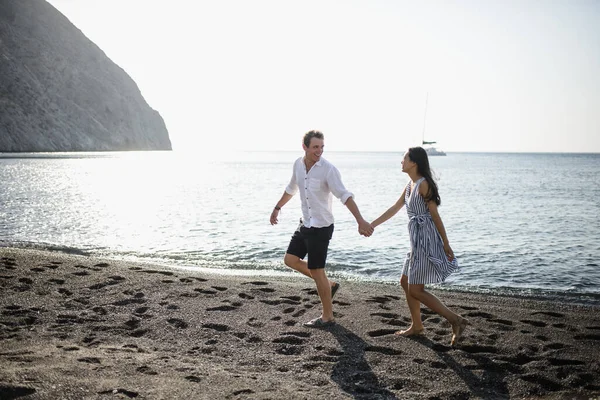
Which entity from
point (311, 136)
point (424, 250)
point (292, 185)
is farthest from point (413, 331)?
point (311, 136)

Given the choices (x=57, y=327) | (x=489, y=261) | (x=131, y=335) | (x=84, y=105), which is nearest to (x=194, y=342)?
(x=131, y=335)

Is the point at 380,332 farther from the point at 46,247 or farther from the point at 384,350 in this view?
the point at 46,247

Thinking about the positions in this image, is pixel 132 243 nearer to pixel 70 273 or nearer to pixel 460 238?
pixel 70 273

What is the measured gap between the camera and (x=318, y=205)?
5.85 meters

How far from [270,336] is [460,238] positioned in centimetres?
1210

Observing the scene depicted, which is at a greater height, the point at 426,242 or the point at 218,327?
the point at 426,242

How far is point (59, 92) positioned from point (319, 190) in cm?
12847

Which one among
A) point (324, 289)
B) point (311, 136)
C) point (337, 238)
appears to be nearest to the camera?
point (311, 136)

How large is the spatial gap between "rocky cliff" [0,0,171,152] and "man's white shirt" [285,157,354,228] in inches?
4190

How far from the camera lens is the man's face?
5.71 metres

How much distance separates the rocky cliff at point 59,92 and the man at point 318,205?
106408 mm

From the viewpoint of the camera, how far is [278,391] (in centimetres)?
408

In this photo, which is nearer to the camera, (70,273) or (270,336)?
(270,336)

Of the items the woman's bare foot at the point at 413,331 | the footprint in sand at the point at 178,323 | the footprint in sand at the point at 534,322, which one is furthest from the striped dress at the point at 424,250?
the footprint in sand at the point at 178,323
